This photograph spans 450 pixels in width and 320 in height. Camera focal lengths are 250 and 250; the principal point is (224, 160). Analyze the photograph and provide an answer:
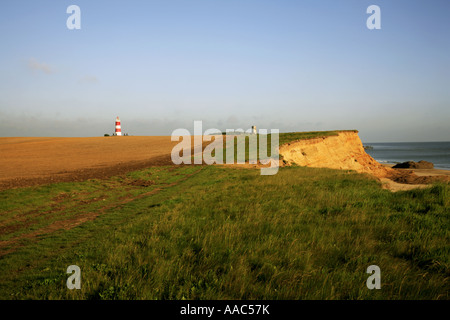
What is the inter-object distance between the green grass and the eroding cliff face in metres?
20.4

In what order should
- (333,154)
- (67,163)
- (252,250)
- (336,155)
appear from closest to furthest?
1. (252,250)
2. (67,163)
3. (333,154)
4. (336,155)

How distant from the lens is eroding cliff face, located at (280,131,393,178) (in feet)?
105

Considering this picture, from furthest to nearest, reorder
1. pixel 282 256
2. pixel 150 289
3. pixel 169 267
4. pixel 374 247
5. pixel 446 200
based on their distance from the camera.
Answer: pixel 446 200
pixel 374 247
pixel 282 256
pixel 169 267
pixel 150 289

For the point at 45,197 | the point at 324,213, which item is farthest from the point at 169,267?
the point at 45,197

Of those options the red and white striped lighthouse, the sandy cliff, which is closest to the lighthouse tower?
the red and white striped lighthouse

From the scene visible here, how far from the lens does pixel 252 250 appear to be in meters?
5.58

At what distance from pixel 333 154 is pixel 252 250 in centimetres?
3400

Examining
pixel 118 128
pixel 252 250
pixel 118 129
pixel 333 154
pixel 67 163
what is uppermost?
pixel 118 128

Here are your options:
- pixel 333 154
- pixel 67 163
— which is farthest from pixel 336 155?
pixel 67 163

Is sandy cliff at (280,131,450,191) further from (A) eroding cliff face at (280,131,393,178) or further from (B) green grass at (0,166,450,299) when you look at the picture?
(B) green grass at (0,166,450,299)

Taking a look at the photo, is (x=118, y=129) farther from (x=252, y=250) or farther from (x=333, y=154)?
(x=252, y=250)

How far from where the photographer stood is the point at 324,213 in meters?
8.63
